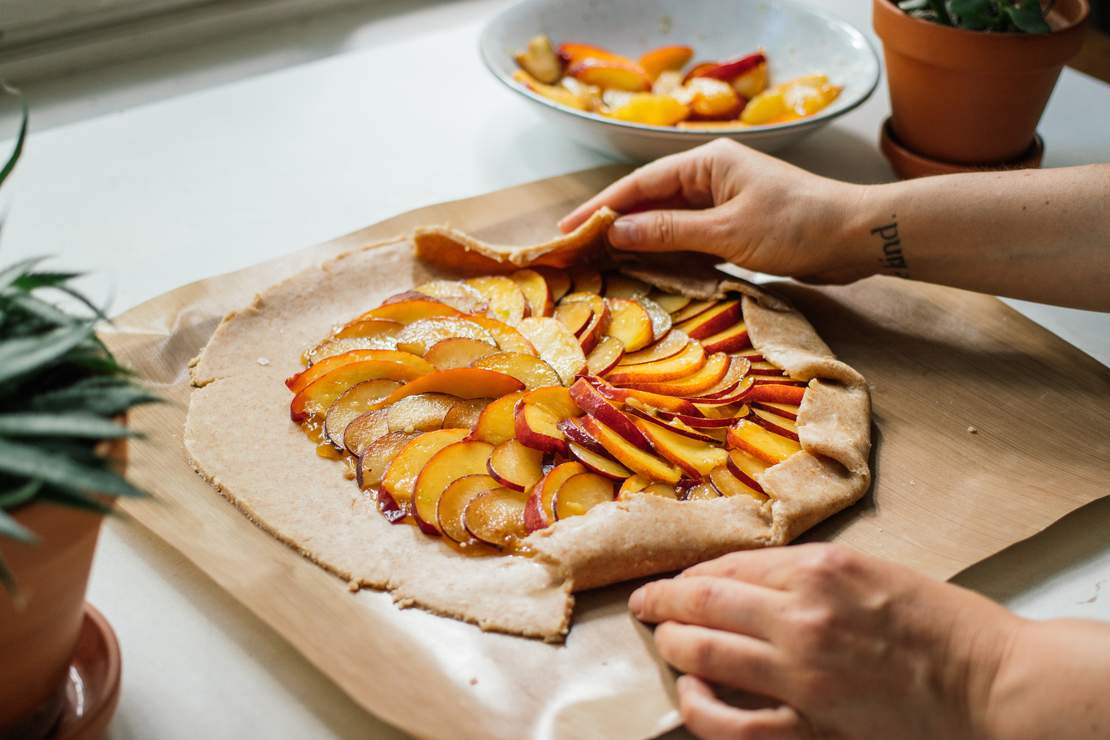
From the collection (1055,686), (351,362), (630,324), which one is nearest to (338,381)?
(351,362)

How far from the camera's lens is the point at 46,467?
3.71 feet

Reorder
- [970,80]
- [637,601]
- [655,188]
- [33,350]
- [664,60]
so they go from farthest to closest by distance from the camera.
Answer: [664,60], [970,80], [655,188], [637,601], [33,350]

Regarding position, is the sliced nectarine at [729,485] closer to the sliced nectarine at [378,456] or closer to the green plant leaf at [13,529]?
the sliced nectarine at [378,456]

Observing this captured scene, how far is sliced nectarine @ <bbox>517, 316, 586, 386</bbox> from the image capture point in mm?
2395

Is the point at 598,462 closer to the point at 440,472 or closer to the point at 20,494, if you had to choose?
the point at 440,472

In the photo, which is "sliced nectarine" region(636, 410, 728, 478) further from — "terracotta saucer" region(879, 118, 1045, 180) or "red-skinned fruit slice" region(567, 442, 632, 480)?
"terracotta saucer" region(879, 118, 1045, 180)

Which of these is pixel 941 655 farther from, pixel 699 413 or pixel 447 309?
pixel 447 309

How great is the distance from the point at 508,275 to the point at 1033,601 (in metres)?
1.53

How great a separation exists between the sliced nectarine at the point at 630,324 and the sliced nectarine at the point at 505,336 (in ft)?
0.80

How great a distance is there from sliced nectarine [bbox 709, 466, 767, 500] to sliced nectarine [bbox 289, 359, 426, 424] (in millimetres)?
744

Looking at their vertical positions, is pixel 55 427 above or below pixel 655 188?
above

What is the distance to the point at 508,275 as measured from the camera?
2752 millimetres

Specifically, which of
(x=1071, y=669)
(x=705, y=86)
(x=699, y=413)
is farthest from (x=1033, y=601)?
(x=705, y=86)

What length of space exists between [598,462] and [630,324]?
1.77 feet
